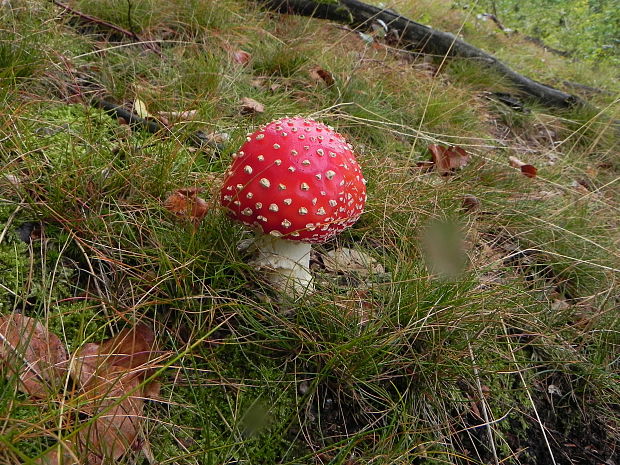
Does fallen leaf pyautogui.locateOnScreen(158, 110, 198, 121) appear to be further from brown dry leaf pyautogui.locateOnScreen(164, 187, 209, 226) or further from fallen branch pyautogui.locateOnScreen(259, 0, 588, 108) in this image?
fallen branch pyautogui.locateOnScreen(259, 0, 588, 108)

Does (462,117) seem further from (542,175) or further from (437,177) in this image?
(437,177)

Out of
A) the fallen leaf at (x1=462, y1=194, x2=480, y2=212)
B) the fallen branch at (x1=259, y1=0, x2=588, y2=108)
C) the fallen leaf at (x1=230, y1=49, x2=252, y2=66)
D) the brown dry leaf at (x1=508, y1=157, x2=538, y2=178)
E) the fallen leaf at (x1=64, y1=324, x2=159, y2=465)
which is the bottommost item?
the fallen leaf at (x1=64, y1=324, x2=159, y2=465)

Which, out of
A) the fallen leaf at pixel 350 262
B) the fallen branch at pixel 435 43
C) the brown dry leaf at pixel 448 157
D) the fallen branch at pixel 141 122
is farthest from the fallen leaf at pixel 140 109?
the fallen branch at pixel 435 43

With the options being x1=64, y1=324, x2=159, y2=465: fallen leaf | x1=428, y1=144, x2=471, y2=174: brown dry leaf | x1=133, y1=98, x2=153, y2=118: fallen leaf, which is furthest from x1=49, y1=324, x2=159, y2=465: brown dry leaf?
x1=428, y1=144, x2=471, y2=174: brown dry leaf

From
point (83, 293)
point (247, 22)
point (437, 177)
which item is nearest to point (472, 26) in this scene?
point (247, 22)

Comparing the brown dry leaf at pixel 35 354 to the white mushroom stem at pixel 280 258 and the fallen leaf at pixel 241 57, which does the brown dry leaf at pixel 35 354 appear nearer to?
the white mushroom stem at pixel 280 258

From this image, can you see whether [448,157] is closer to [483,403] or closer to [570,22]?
[483,403]
